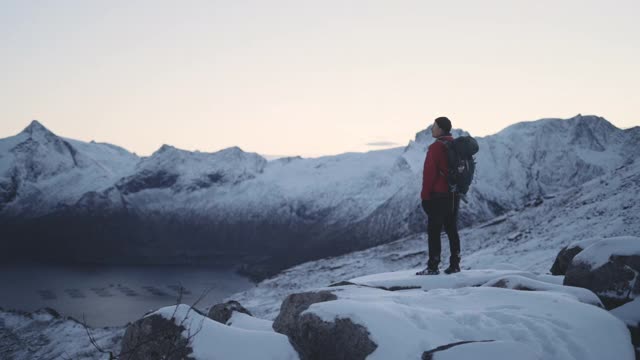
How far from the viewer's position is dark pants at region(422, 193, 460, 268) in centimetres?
1380

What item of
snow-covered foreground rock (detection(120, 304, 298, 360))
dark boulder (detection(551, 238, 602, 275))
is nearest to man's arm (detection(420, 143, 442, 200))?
dark boulder (detection(551, 238, 602, 275))

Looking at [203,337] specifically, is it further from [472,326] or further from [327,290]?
[472,326]

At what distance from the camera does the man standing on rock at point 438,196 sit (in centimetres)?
1350

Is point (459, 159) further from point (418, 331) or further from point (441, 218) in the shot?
point (418, 331)

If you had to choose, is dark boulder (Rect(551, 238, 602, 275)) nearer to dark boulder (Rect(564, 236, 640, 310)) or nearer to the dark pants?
dark boulder (Rect(564, 236, 640, 310))

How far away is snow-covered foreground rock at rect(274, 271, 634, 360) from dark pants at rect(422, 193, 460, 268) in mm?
3664

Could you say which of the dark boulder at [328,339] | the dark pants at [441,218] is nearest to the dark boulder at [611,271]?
the dark pants at [441,218]

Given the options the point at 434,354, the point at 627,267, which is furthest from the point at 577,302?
the point at 434,354

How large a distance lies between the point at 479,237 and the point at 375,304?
223 feet

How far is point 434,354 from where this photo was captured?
26.4 ft

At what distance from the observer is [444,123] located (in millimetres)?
13891

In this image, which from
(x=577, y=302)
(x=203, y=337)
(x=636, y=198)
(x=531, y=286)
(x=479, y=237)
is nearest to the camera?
(x=203, y=337)

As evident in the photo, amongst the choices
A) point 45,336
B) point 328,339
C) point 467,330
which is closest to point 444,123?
point 467,330

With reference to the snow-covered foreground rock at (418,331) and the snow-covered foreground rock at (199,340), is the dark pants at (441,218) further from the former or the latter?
the snow-covered foreground rock at (199,340)
